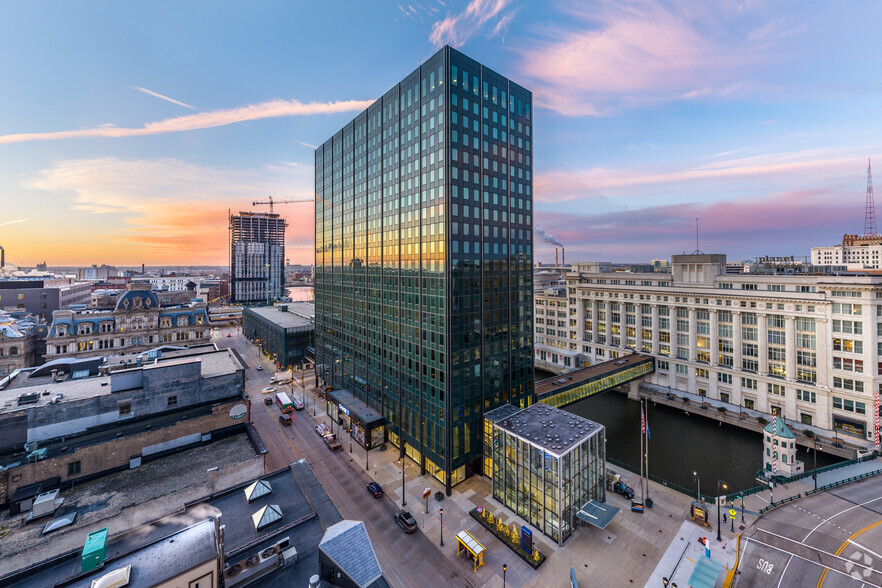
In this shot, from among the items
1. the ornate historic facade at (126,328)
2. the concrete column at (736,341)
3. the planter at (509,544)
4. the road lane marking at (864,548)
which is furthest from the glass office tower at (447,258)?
the ornate historic facade at (126,328)

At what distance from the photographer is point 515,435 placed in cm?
3941

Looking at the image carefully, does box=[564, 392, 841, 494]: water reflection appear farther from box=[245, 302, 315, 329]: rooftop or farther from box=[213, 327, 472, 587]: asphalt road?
box=[245, 302, 315, 329]: rooftop

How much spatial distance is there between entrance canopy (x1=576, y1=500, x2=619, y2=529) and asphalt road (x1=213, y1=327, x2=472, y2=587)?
14.4 meters

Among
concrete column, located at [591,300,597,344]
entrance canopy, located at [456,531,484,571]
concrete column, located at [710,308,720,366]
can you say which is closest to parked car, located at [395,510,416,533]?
entrance canopy, located at [456,531,484,571]

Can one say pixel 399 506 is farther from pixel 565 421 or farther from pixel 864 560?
pixel 864 560

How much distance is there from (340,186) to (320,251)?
17.6 meters

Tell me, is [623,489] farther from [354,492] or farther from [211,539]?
[211,539]

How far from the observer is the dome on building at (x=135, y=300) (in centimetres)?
9256

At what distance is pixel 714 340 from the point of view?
72125mm

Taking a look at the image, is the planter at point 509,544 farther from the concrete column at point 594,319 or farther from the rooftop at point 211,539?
the concrete column at point 594,319

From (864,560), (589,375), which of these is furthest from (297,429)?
(864,560)

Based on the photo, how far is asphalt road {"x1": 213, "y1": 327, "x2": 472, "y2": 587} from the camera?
32969mm

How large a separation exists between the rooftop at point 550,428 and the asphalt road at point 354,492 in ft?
49.7

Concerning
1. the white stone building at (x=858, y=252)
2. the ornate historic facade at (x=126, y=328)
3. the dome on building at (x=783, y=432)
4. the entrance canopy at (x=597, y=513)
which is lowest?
the entrance canopy at (x=597, y=513)
